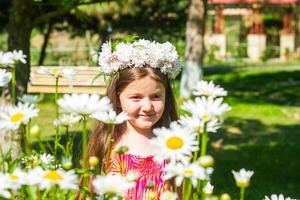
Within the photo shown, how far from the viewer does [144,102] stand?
2.65m

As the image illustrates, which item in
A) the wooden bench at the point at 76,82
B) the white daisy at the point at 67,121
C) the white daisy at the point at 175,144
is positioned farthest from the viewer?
the wooden bench at the point at 76,82

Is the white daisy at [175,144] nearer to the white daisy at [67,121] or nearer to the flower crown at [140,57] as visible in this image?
the white daisy at [67,121]

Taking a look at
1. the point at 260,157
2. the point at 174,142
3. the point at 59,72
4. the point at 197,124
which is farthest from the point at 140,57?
the point at 260,157

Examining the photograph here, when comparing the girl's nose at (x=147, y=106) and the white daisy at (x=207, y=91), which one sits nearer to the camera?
the white daisy at (x=207, y=91)

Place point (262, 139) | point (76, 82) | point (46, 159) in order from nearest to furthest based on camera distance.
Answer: point (46, 159)
point (76, 82)
point (262, 139)

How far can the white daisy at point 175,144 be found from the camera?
1251 mm

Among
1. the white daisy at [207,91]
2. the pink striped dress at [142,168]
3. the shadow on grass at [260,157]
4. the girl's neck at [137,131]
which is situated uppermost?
the white daisy at [207,91]

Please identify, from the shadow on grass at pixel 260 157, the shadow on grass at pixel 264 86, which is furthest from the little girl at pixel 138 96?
the shadow on grass at pixel 264 86

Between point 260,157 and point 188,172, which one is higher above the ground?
point 188,172

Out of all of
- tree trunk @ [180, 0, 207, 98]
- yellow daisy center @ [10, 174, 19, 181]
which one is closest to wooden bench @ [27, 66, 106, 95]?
yellow daisy center @ [10, 174, 19, 181]

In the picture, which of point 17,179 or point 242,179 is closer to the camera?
point 17,179

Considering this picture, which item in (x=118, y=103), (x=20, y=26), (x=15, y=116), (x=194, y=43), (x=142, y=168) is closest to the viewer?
(x=15, y=116)

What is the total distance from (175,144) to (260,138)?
9.25 m

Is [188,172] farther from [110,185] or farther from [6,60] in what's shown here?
[6,60]
